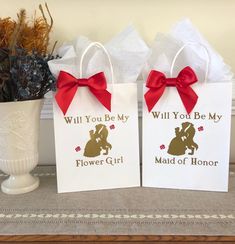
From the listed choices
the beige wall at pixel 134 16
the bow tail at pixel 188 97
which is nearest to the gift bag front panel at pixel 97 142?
the bow tail at pixel 188 97

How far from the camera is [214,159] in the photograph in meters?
0.81

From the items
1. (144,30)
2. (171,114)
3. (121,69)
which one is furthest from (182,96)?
(144,30)

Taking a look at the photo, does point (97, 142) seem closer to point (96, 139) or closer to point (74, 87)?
point (96, 139)

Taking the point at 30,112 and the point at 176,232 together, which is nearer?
the point at 176,232

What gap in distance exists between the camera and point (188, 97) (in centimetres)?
80

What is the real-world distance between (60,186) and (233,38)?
0.66 meters

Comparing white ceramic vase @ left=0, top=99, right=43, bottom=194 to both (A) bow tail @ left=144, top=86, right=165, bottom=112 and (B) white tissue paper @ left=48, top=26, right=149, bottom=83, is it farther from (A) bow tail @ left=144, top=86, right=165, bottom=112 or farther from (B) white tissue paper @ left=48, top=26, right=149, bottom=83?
(A) bow tail @ left=144, top=86, right=165, bottom=112

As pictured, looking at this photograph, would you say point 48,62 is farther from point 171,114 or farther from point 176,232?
point 176,232

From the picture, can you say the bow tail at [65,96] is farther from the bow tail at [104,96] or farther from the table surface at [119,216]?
the table surface at [119,216]

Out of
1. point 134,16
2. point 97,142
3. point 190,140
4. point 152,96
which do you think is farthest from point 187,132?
point 134,16

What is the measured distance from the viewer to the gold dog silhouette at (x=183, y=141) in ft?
2.66

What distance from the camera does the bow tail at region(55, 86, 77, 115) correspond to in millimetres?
777

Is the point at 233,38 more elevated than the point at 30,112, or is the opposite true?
the point at 233,38

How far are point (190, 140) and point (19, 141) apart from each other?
0.42 meters
